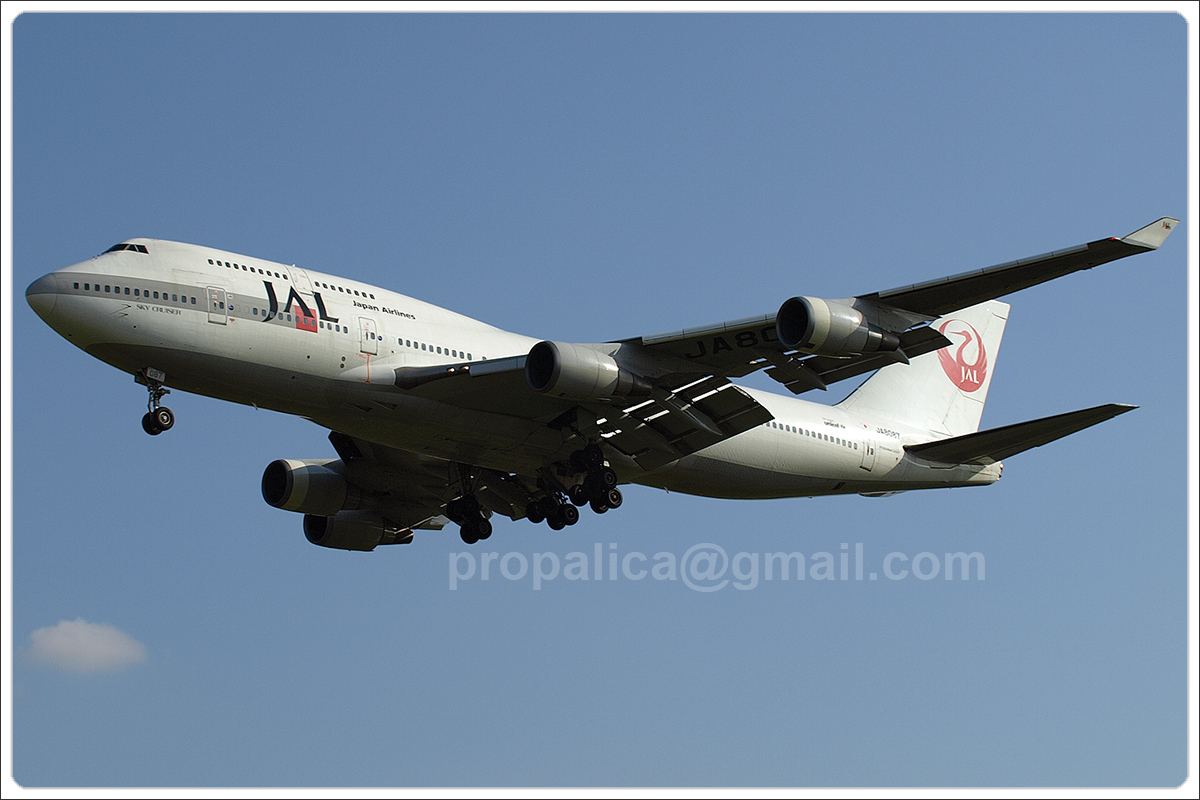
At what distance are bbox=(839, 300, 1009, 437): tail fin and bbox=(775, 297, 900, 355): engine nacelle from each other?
36.0 feet

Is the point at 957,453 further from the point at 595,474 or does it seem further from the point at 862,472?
the point at 595,474

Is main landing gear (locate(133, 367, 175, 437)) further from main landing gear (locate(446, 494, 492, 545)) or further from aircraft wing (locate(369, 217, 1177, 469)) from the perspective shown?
main landing gear (locate(446, 494, 492, 545))

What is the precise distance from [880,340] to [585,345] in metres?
6.24

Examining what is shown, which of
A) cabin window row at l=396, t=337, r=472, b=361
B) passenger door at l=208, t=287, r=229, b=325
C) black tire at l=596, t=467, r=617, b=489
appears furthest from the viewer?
black tire at l=596, t=467, r=617, b=489

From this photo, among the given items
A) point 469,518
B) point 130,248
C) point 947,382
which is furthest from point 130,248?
point 947,382

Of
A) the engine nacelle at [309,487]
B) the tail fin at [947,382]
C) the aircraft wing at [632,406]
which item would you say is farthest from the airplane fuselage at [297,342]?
the tail fin at [947,382]

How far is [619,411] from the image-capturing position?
28.7 metres

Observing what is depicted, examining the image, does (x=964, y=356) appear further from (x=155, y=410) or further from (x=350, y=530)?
(x=155, y=410)

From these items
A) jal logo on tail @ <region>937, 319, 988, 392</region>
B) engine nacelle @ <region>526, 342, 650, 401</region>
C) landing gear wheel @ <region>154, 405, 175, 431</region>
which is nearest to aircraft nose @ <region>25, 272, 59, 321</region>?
landing gear wheel @ <region>154, 405, 175, 431</region>

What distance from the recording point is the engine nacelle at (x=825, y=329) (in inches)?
971

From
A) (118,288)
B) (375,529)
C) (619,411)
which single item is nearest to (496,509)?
(375,529)

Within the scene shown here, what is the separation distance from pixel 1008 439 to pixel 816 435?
5014 mm

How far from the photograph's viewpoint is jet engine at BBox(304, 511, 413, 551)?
3478 centimetres

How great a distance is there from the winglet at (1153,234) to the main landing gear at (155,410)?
18.9 m
